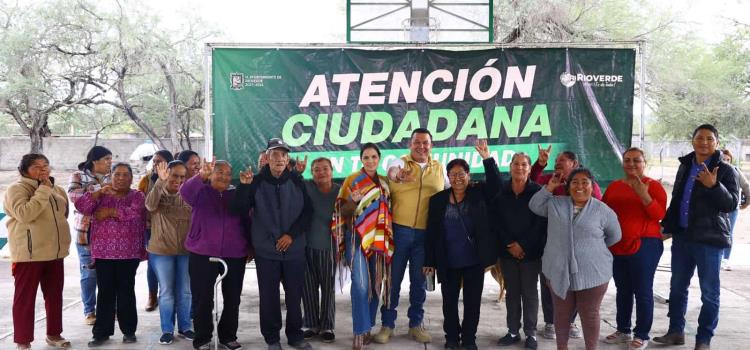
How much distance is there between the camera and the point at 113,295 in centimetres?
505

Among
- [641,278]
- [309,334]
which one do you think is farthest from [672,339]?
[309,334]

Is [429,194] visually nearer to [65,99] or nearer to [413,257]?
[413,257]

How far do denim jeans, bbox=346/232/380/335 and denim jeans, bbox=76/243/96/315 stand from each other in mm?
→ 2530

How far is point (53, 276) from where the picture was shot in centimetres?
490

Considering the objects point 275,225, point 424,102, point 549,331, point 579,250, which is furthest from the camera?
point 424,102

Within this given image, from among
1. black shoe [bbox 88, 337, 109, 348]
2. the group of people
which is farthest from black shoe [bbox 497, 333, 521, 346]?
black shoe [bbox 88, 337, 109, 348]

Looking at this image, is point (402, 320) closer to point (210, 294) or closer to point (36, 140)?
point (210, 294)

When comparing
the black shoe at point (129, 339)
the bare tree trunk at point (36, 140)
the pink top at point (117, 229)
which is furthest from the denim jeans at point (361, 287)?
the bare tree trunk at point (36, 140)

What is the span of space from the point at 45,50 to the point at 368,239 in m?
15.7

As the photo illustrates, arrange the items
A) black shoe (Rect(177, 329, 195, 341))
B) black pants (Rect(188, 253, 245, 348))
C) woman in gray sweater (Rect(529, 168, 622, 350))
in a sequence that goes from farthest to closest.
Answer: black shoe (Rect(177, 329, 195, 341)), black pants (Rect(188, 253, 245, 348)), woman in gray sweater (Rect(529, 168, 622, 350))

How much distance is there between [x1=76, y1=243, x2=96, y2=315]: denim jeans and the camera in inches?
224

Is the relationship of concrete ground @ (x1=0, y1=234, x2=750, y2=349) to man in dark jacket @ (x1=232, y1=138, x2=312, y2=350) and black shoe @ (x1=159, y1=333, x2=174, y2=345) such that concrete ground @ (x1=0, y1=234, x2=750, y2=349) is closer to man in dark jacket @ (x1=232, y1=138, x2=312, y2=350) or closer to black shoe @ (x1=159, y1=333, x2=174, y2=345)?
black shoe @ (x1=159, y1=333, x2=174, y2=345)

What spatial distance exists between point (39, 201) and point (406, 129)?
3.59 m

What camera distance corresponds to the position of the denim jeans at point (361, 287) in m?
4.88
